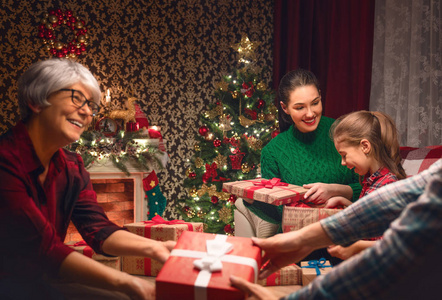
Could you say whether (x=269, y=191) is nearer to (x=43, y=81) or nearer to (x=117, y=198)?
(x=43, y=81)

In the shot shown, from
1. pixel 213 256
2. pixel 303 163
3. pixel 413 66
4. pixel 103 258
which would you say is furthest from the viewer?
pixel 413 66

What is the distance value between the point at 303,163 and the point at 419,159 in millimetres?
673

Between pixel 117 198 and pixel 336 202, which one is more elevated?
pixel 336 202

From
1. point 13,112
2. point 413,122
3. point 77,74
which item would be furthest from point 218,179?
point 77,74

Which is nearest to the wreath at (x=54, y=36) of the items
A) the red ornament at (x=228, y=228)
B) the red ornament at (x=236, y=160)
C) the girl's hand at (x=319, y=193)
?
the red ornament at (x=236, y=160)

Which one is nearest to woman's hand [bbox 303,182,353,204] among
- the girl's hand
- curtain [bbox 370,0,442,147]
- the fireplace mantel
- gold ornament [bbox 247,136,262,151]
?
the girl's hand

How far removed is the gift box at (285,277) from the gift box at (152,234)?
534 millimetres

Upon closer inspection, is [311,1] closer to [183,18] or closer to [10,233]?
[183,18]

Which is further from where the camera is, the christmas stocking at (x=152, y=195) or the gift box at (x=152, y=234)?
the christmas stocking at (x=152, y=195)

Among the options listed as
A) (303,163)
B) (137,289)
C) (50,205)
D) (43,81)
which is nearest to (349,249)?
(137,289)

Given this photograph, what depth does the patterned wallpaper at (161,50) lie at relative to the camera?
159 inches

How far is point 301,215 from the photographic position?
5.79 ft

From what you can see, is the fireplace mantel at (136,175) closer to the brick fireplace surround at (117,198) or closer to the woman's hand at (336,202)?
the brick fireplace surround at (117,198)

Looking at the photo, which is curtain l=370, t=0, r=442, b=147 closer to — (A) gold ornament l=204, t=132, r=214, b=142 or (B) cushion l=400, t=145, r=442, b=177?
(B) cushion l=400, t=145, r=442, b=177
